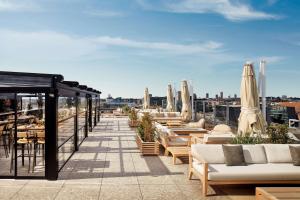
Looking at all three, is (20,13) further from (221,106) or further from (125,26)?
(221,106)

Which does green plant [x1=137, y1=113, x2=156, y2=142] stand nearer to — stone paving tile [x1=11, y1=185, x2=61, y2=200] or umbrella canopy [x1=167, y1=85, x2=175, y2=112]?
stone paving tile [x1=11, y1=185, x2=61, y2=200]

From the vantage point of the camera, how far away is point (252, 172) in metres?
6.82

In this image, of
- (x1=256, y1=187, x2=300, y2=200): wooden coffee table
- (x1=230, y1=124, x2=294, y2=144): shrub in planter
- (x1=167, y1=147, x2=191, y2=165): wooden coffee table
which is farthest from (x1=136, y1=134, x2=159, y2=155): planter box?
(x1=256, y1=187, x2=300, y2=200): wooden coffee table

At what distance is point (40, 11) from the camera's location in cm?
1442

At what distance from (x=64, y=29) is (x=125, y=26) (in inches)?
120

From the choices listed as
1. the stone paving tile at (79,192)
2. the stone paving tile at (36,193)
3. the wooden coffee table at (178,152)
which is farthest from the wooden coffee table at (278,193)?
the wooden coffee table at (178,152)

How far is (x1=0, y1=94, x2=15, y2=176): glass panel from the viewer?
905cm

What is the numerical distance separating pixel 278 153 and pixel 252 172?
52.4 inches

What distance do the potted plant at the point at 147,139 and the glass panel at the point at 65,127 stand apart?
2361 mm

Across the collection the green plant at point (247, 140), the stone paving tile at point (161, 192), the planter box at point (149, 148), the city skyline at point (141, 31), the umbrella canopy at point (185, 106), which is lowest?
the stone paving tile at point (161, 192)

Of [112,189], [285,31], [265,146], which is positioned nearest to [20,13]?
[112,189]

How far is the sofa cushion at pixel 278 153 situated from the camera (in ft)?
25.3

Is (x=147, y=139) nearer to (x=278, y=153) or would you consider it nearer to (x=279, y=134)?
(x=279, y=134)

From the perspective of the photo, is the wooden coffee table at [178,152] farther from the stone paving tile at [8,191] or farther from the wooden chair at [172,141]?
the stone paving tile at [8,191]
